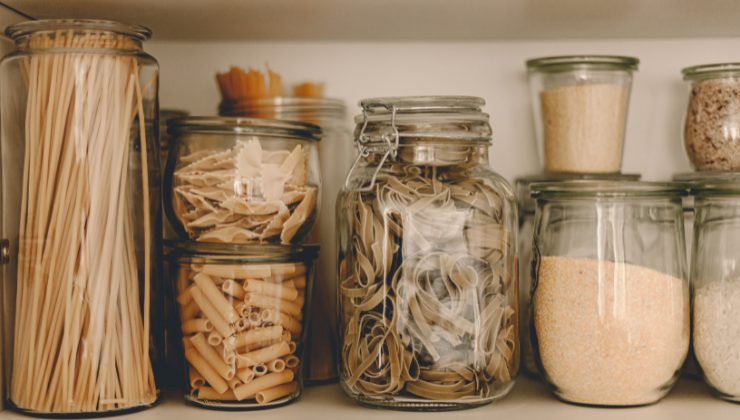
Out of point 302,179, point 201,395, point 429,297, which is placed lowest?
point 201,395

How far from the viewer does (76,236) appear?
0.79m

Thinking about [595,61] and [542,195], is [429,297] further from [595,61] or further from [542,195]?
[595,61]

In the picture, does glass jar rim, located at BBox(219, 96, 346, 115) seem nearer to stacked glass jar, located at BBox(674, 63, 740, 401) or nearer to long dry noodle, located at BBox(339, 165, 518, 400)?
long dry noodle, located at BBox(339, 165, 518, 400)

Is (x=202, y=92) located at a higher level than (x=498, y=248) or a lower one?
higher

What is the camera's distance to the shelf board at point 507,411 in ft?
2.60

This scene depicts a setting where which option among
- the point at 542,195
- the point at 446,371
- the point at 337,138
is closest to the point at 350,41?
the point at 337,138

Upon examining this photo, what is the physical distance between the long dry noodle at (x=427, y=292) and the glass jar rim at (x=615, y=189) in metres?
0.08

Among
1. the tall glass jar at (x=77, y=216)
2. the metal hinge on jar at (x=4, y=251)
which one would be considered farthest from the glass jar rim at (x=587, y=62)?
the metal hinge on jar at (x=4, y=251)

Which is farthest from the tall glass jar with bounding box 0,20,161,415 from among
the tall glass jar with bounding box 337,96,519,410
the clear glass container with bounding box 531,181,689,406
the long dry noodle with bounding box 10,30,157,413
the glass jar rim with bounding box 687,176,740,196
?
the glass jar rim with bounding box 687,176,740,196

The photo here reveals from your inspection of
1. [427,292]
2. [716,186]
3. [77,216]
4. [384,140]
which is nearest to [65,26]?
[77,216]

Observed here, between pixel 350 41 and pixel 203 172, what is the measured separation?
35 centimetres

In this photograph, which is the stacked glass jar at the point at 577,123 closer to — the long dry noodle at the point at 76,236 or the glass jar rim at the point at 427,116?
the glass jar rim at the point at 427,116

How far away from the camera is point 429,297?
79cm

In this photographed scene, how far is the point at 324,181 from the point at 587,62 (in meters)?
0.34
